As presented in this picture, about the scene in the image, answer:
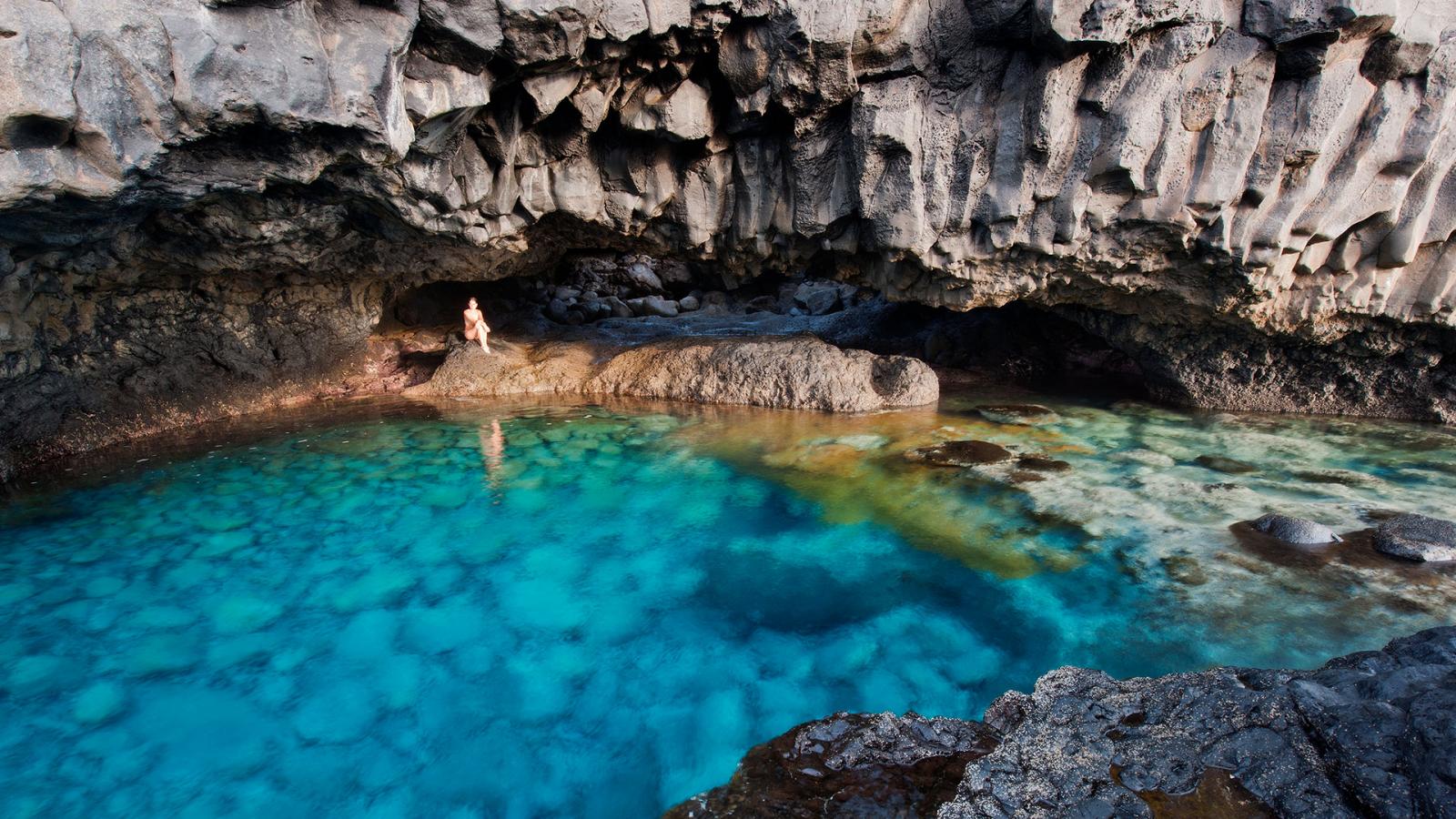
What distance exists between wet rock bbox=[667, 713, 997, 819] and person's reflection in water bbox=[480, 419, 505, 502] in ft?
13.9

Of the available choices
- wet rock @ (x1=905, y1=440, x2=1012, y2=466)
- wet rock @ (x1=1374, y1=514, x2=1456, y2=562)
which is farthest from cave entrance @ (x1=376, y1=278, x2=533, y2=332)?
wet rock @ (x1=1374, y1=514, x2=1456, y2=562)

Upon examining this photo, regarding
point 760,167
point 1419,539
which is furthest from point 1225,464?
point 760,167

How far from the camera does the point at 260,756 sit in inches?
130

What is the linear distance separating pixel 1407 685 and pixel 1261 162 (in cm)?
592

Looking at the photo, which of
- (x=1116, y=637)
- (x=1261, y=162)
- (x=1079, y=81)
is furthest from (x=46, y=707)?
(x=1261, y=162)

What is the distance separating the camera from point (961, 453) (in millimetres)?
6648

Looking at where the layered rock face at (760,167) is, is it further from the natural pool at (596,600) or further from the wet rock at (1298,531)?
the wet rock at (1298,531)

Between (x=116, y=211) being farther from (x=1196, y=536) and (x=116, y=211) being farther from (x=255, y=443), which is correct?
(x=1196, y=536)

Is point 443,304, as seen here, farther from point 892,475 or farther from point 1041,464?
point 1041,464

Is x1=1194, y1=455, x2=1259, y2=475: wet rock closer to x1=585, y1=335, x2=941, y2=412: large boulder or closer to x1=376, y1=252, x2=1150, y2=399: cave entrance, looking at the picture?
x1=376, y1=252, x2=1150, y2=399: cave entrance

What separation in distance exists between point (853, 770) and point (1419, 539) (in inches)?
174

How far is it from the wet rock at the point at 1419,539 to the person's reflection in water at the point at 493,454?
6.37 m

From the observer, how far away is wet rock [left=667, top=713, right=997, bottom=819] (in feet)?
7.16

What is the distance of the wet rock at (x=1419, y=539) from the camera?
4.29 m
